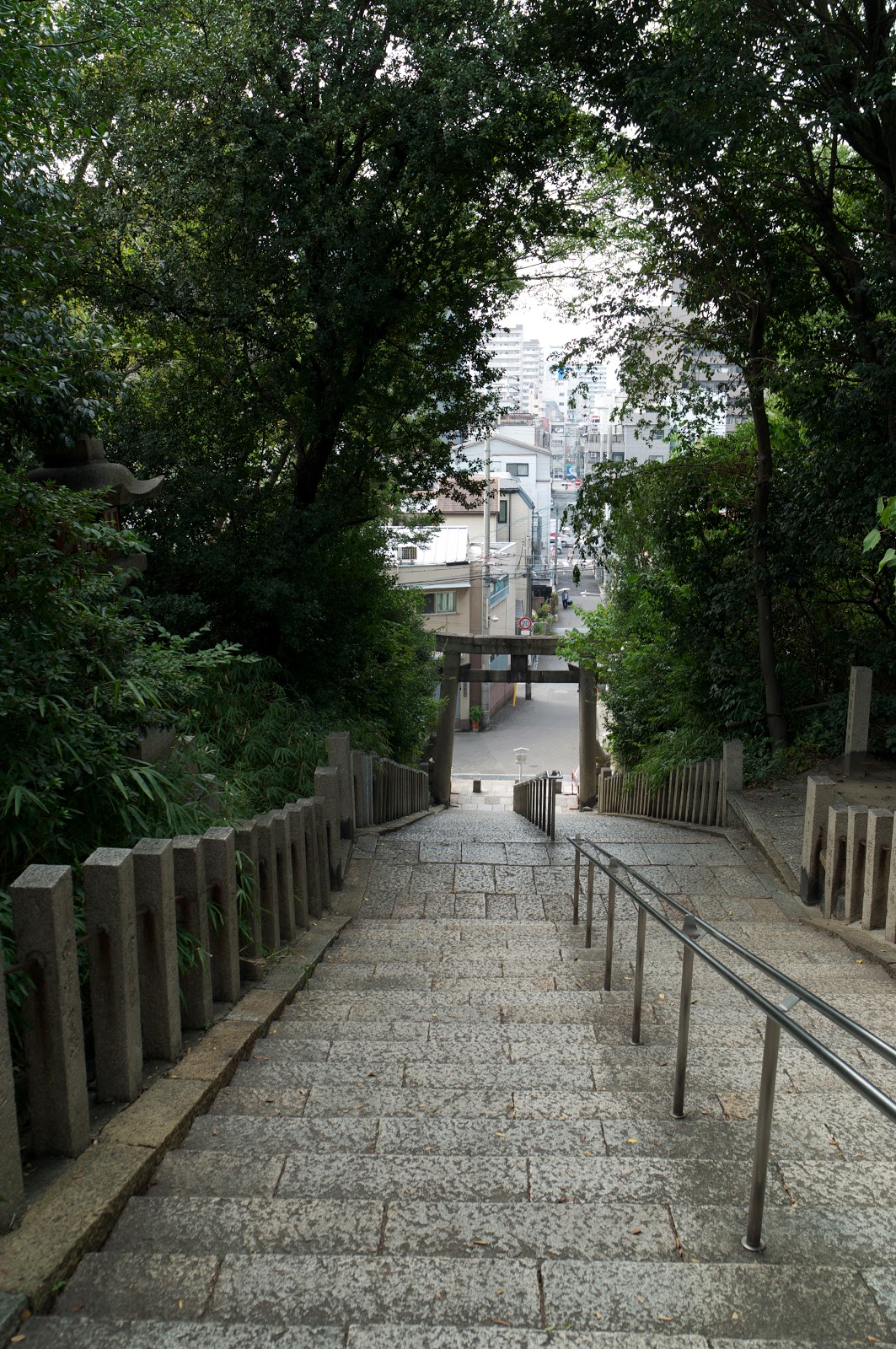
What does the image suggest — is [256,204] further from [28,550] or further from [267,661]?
[28,550]

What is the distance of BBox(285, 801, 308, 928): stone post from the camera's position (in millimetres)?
5547

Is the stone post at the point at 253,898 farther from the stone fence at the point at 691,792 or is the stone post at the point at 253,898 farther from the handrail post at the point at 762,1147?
the stone fence at the point at 691,792

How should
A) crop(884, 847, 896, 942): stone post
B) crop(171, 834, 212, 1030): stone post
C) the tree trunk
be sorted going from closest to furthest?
crop(171, 834, 212, 1030): stone post < crop(884, 847, 896, 942): stone post < the tree trunk

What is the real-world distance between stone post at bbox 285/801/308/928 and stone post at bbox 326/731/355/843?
1777 millimetres

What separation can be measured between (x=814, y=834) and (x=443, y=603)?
27.9 m

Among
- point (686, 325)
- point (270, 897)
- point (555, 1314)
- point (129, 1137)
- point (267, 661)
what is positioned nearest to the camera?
point (555, 1314)

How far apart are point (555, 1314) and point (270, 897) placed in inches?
120

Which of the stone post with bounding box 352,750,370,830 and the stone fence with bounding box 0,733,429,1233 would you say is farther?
the stone post with bounding box 352,750,370,830

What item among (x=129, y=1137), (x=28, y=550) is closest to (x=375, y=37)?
(x=28, y=550)

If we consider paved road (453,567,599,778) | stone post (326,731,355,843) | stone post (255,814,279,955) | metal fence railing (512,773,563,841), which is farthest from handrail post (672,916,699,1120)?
paved road (453,567,599,778)

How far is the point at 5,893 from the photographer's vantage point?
11.2ft

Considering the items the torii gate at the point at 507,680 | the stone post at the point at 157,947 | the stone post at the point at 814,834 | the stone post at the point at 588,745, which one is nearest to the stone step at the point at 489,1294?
the stone post at the point at 157,947

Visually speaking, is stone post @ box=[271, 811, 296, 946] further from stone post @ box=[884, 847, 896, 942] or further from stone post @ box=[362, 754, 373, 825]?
stone post @ box=[362, 754, 373, 825]

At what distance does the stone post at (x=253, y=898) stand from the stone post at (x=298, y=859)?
62 centimetres
